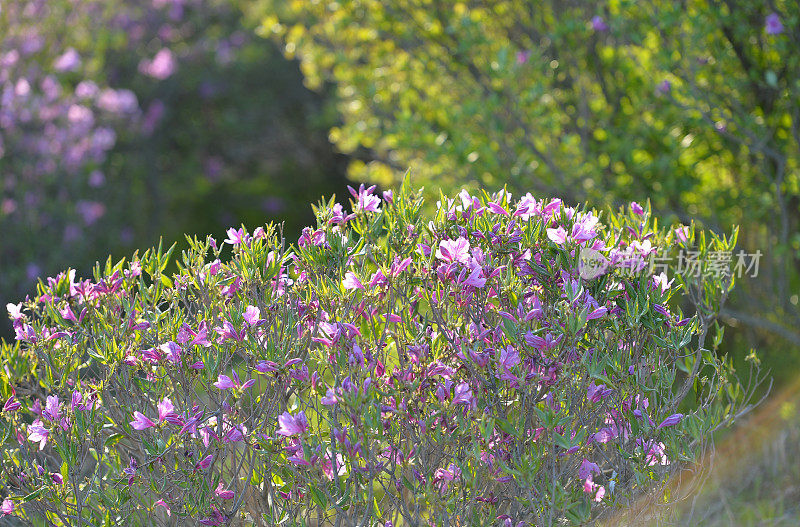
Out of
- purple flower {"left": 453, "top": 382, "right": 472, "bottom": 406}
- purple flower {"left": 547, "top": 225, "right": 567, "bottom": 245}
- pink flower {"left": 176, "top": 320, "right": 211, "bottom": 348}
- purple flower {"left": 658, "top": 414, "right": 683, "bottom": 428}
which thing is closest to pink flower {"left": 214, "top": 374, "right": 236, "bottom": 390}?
pink flower {"left": 176, "top": 320, "right": 211, "bottom": 348}

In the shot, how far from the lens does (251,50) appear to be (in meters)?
11.1

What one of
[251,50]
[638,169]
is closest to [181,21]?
[251,50]

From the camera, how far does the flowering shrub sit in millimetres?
2303

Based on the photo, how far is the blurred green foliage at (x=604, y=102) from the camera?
467 centimetres

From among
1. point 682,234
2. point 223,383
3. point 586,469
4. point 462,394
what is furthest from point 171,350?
point 682,234

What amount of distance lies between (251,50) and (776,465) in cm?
880

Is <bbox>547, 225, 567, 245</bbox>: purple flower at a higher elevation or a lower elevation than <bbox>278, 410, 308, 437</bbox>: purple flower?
higher

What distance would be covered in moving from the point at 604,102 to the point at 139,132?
260 inches

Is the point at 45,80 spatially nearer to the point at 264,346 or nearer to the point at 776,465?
the point at 264,346

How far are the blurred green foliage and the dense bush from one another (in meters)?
2.89

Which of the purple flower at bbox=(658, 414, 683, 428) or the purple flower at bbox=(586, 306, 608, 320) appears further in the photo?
the purple flower at bbox=(658, 414, 683, 428)

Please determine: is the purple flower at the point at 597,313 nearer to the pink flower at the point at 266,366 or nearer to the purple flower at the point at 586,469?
the purple flower at the point at 586,469

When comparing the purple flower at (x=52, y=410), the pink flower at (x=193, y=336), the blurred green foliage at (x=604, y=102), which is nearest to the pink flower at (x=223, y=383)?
the pink flower at (x=193, y=336)

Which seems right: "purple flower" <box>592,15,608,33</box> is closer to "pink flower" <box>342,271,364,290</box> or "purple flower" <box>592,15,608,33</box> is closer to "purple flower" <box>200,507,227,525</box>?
"pink flower" <box>342,271,364,290</box>
